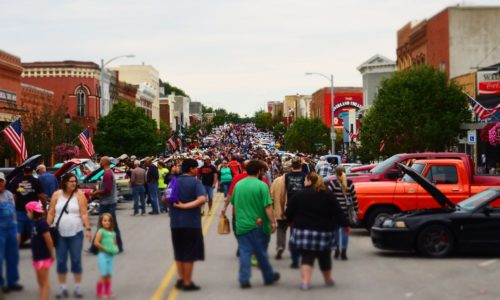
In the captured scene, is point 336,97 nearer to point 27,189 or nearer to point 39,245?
point 27,189

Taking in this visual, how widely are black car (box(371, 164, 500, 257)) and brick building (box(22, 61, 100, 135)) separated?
216 feet

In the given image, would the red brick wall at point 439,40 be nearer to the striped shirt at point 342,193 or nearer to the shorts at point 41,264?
the striped shirt at point 342,193

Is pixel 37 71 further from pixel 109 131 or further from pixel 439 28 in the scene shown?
pixel 439 28

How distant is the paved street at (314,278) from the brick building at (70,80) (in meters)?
62.8

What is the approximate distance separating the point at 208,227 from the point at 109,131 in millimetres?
51153

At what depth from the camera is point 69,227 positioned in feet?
40.4

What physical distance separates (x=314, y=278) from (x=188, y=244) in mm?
2443

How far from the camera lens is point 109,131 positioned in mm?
73250

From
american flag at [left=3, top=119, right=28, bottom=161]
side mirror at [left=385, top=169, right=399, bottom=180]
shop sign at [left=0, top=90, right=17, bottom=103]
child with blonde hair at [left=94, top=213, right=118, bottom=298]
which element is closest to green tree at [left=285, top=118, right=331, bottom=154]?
shop sign at [left=0, top=90, right=17, bottom=103]

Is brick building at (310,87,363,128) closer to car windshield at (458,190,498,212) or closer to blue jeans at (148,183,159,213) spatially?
blue jeans at (148,183,159,213)

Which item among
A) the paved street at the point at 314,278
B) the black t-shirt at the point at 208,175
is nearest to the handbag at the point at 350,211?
the paved street at the point at 314,278

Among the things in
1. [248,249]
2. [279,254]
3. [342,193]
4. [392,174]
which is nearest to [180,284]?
[248,249]

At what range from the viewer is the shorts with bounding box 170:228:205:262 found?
12.2 m

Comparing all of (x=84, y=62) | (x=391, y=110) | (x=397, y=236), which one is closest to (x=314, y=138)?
(x=84, y=62)
